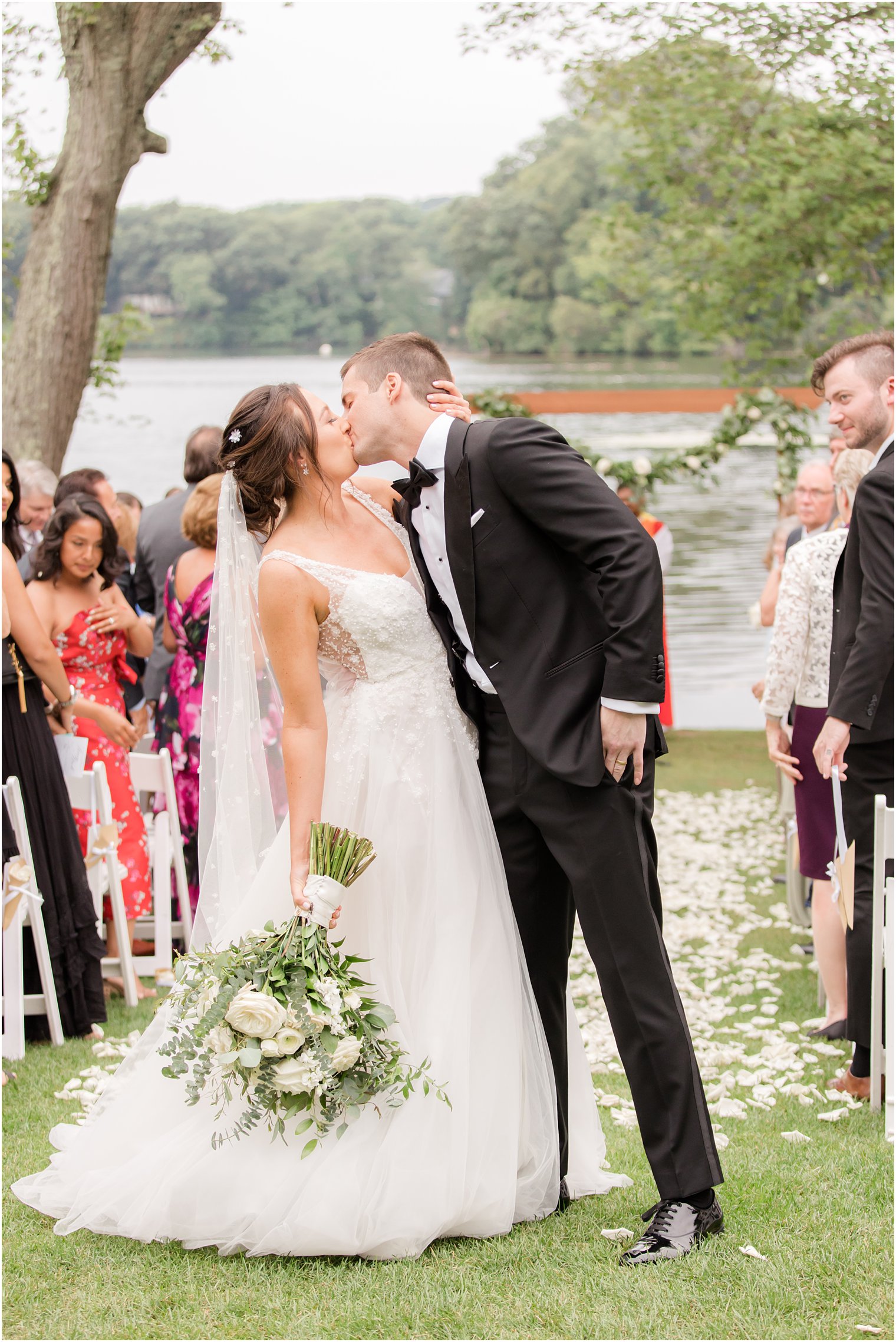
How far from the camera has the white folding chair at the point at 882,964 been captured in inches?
151

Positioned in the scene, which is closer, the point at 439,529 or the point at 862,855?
the point at 439,529

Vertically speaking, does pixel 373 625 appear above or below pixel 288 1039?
above

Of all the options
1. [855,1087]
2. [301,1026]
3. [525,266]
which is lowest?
[855,1087]

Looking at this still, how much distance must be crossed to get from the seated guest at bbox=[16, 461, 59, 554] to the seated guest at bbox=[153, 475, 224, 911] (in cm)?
137

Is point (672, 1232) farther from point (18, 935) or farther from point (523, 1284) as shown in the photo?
point (18, 935)

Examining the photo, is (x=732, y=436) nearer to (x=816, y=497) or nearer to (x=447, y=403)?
(x=816, y=497)

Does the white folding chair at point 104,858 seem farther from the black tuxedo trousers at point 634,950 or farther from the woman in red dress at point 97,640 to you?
the black tuxedo trousers at point 634,950

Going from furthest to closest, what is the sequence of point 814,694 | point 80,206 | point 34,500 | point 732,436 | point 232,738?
point 732,436 < point 80,206 < point 34,500 < point 814,694 < point 232,738

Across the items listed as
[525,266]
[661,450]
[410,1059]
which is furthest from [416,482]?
[525,266]

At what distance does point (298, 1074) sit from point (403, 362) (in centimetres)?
172

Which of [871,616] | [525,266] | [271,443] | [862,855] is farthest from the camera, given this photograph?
[525,266]

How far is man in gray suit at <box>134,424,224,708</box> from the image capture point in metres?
6.32

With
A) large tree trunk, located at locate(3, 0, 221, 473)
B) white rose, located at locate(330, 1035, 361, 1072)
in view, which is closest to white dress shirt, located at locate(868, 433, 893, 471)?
white rose, located at locate(330, 1035, 361, 1072)

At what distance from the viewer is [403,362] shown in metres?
3.13
